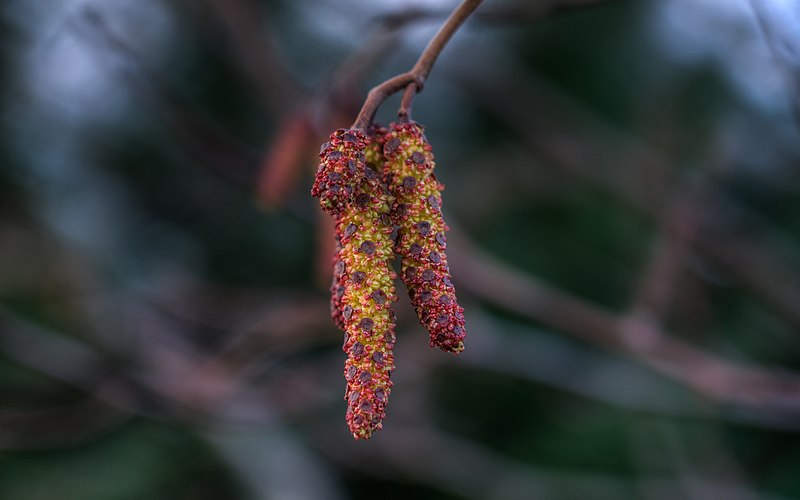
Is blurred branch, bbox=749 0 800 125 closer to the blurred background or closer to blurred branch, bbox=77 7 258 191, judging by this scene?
the blurred background

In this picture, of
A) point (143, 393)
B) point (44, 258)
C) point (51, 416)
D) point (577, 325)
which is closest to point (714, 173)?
point (577, 325)

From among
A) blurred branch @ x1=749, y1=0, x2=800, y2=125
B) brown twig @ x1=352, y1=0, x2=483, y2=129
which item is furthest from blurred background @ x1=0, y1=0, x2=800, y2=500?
brown twig @ x1=352, y1=0, x2=483, y2=129

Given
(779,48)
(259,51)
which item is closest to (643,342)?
(779,48)

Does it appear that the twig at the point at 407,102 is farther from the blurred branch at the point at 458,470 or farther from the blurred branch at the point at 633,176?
the blurred branch at the point at 458,470

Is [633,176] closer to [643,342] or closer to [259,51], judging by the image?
[643,342]

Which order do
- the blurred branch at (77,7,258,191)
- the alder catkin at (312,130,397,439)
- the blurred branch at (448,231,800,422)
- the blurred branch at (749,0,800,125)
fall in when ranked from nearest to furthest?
the alder catkin at (312,130,397,439) → the blurred branch at (749,0,800,125) → the blurred branch at (448,231,800,422) → the blurred branch at (77,7,258,191)

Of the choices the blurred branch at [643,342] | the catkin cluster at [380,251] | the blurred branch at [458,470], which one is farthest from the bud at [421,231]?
the blurred branch at [458,470]

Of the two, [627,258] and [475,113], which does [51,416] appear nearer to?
[627,258]
